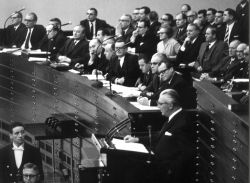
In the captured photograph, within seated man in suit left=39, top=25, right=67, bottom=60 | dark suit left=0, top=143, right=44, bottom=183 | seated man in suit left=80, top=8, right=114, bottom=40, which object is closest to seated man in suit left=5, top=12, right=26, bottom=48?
seated man in suit left=39, top=25, right=67, bottom=60

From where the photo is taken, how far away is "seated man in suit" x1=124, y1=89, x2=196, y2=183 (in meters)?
4.54

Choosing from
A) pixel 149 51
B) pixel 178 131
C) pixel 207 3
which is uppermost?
pixel 207 3

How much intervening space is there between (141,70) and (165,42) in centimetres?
112

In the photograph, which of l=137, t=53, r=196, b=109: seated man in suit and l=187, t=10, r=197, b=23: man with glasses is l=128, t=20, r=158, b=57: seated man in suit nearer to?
l=187, t=10, r=197, b=23: man with glasses

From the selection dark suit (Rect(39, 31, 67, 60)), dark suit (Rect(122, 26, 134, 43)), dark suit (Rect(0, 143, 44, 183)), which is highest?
dark suit (Rect(122, 26, 134, 43))

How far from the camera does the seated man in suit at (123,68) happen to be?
7.86 meters

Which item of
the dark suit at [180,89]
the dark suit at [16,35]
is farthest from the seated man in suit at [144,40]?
the dark suit at [180,89]

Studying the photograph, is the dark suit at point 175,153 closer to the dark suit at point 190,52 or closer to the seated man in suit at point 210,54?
the seated man in suit at point 210,54

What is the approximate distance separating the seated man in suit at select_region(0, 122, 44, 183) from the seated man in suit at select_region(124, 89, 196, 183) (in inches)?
79.0

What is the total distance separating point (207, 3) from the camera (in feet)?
40.7

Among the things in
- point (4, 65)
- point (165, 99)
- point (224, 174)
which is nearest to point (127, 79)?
point (4, 65)

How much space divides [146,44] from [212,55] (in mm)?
1466

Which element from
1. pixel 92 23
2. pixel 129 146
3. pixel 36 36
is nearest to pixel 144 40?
pixel 92 23

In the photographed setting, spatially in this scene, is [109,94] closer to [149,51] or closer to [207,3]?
[149,51]
